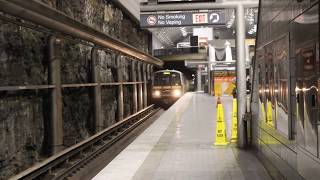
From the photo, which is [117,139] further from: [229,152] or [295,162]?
[295,162]

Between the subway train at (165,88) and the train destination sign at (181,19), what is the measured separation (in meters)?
24.9

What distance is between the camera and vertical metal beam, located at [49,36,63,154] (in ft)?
37.4

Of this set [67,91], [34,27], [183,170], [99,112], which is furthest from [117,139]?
[183,170]

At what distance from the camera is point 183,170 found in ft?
26.9

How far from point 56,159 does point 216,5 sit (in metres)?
4.86

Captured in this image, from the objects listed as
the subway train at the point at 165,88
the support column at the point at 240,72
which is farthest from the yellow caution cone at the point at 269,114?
the subway train at the point at 165,88

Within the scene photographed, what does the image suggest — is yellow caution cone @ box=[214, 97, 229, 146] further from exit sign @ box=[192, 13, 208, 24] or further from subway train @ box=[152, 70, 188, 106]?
subway train @ box=[152, 70, 188, 106]

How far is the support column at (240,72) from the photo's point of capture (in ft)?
34.7

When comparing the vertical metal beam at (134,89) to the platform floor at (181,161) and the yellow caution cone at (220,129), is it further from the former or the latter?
the yellow caution cone at (220,129)

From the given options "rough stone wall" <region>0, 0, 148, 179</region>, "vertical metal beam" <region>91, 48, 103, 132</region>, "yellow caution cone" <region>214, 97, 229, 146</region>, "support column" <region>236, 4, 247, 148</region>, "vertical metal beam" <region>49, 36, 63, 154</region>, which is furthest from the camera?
"vertical metal beam" <region>91, 48, 103, 132</region>

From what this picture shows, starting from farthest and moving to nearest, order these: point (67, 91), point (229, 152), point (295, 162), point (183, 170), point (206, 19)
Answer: point (67, 91)
point (206, 19)
point (229, 152)
point (183, 170)
point (295, 162)

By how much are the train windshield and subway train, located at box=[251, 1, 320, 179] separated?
96.5 ft

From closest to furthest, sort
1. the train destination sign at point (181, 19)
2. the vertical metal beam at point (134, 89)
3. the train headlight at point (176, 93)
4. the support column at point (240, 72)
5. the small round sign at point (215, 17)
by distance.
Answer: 1. the support column at point (240, 72)
2. the train destination sign at point (181, 19)
3. the small round sign at point (215, 17)
4. the vertical metal beam at point (134, 89)
5. the train headlight at point (176, 93)

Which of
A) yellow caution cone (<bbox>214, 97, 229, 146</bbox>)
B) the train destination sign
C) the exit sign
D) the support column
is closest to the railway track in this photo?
yellow caution cone (<bbox>214, 97, 229, 146</bbox>)
